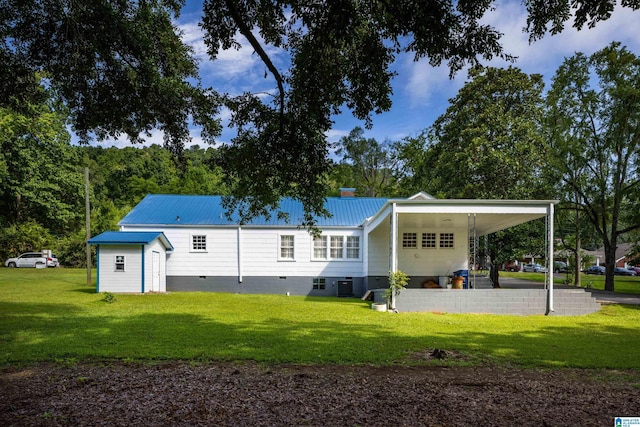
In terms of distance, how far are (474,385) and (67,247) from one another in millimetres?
40627

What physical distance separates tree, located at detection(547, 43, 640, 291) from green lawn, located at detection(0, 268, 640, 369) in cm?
1387

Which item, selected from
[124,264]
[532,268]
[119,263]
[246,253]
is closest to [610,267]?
[246,253]

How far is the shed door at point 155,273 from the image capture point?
65.1 ft

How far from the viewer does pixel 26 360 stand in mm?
6809

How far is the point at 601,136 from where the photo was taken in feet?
88.2

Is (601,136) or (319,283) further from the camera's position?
(601,136)

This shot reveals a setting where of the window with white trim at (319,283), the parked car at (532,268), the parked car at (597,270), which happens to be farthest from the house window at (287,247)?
the parked car at (597,270)

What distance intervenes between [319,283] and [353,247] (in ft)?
7.99

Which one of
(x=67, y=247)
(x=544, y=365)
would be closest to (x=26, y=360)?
(x=544, y=365)

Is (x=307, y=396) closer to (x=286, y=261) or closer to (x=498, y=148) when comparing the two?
(x=286, y=261)

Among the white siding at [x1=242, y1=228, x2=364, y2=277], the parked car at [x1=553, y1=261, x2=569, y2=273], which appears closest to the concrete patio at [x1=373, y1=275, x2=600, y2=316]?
the white siding at [x1=242, y1=228, x2=364, y2=277]

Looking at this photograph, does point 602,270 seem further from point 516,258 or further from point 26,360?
point 26,360

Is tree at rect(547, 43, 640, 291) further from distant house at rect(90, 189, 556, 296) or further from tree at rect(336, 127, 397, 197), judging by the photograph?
tree at rect(336, 127, 397, 197)

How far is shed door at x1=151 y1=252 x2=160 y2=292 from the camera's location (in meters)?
19.8
